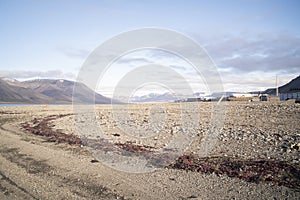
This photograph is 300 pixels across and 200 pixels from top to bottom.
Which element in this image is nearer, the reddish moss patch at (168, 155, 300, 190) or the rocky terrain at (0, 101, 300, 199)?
the rocky terrain at (0, 101, 300, 199)

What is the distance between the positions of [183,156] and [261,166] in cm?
300

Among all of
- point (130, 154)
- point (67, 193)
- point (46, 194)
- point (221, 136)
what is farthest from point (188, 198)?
point (221, 136)

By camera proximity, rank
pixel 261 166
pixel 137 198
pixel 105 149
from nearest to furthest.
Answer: pixel 137 198, pixel 261 166, pixel 105 149

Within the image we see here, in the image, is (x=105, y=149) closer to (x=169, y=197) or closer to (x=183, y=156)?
(x=183, y=156)

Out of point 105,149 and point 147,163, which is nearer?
point 147,163

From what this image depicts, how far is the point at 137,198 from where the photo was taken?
6359mm

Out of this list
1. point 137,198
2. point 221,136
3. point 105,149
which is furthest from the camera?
point 221,136

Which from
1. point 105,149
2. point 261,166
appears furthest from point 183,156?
point 105,149

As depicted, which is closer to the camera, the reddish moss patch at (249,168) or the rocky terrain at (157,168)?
the rocky terrain at (157,168)

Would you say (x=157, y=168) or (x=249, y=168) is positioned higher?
(x=249, y=168)

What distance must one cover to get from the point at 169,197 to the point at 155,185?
0.90m

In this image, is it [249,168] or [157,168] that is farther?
[157,168]

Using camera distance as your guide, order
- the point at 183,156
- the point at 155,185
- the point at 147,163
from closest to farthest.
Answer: the point at 155,185 < the point at 147,163 < the point at 183,156

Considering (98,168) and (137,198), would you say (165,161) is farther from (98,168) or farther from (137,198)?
(137,198)
